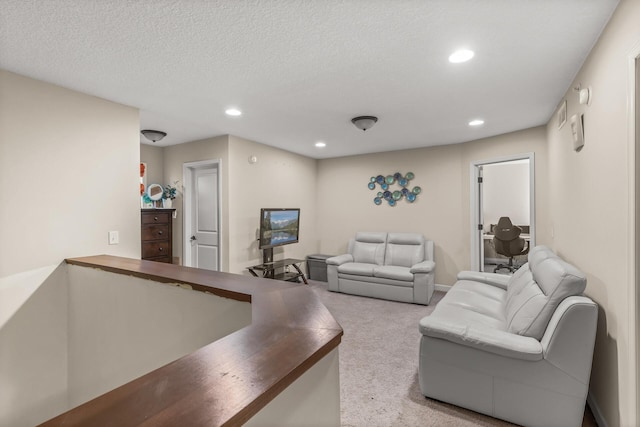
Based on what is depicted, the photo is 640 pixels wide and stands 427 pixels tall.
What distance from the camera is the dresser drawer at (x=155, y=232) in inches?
144

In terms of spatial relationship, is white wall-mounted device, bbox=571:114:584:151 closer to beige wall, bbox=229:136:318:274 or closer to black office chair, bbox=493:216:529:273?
beige wall, bbox=229:136:318:274

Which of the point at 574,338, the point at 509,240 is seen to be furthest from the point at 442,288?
the point at 574,338

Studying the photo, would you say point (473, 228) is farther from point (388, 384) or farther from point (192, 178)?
point (192, 178)

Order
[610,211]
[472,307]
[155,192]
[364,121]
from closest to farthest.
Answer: [610,211] → [472,307] → [364,121] → [155,192]

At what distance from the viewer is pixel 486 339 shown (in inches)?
75.7

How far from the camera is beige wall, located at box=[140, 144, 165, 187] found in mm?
4586

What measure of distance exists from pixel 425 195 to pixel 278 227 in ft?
8.19

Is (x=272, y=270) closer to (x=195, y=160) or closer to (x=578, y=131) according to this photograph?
(x=195, y=160)

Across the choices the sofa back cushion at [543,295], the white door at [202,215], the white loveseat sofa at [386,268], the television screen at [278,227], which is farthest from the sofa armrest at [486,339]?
the white door at [202,215]

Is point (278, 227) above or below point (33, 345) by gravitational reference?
above

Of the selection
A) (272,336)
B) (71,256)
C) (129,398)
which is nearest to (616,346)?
(272,336)

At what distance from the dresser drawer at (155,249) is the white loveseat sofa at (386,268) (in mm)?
2381

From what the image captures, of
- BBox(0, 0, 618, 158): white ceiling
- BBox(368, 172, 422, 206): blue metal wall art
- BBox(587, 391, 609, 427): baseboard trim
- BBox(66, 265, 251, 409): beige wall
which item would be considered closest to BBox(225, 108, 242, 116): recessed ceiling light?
BBox(0, 0, 618, 158): white ceiling

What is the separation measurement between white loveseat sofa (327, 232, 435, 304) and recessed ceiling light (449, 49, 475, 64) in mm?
2824
